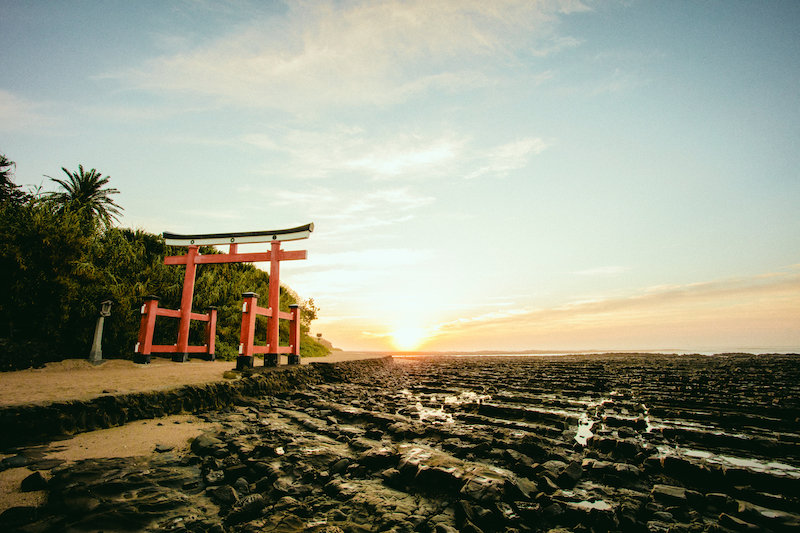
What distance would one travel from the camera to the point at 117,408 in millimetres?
5289

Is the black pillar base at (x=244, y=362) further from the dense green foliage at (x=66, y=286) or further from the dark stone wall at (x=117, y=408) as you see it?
the dense green foliage at (x=66, y=286)

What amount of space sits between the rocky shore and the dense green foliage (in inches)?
330

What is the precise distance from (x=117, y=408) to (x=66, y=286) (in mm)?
7789

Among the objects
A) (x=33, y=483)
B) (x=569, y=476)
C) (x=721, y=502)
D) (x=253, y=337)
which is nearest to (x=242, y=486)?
(x=33, y=483)

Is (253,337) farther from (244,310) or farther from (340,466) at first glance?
(340,466)

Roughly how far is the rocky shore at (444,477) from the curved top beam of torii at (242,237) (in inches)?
263

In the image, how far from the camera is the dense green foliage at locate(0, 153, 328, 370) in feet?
30.9

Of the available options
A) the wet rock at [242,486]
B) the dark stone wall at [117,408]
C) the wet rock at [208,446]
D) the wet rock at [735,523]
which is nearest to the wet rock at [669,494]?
the wet rock at [735,523]

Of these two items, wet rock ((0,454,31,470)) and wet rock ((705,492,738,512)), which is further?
wet rock ((0,454,31,470))

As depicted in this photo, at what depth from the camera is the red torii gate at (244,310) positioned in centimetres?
1000

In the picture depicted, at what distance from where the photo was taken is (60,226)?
10258mm

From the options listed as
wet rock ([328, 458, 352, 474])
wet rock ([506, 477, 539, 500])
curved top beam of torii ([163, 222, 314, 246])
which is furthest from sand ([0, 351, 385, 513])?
curved top beam of torii ([163, 222, 314, 246])

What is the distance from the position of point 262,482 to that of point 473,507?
2.16 m

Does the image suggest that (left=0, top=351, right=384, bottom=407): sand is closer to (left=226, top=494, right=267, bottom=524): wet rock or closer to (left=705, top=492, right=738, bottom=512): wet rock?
(left=226, top=494, right=267, bottom=524): wet rock
